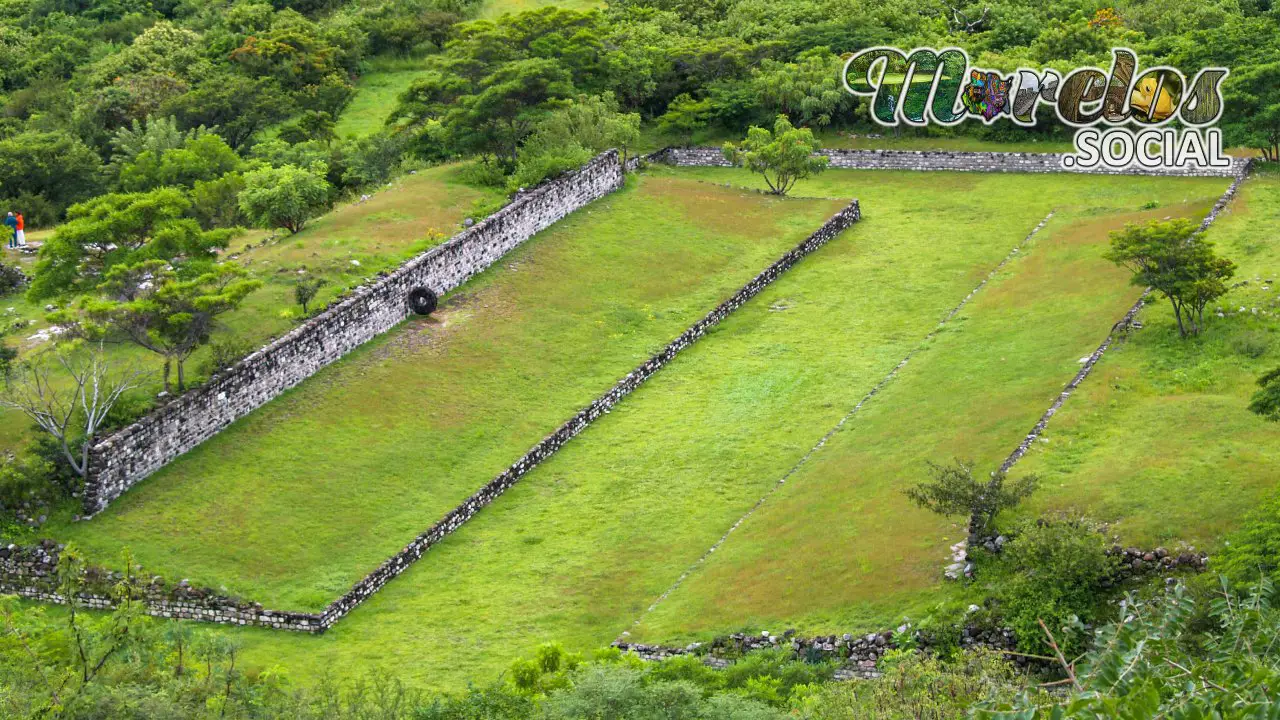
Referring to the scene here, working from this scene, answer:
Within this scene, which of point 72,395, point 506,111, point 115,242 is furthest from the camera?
point 506,111

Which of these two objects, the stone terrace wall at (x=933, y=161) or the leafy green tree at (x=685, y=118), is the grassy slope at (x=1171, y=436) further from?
the leafy green tree at (x=685, y=118)

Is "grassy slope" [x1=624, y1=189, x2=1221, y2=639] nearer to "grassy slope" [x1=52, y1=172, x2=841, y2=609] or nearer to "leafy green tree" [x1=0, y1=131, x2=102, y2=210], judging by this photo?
"grassy slope" [x1=52, y1=172, x2=841, y2=609]

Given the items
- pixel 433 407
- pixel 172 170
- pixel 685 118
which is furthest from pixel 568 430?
pixel 685 118

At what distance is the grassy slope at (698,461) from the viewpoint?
108ft

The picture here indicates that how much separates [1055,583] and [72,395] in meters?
23.6

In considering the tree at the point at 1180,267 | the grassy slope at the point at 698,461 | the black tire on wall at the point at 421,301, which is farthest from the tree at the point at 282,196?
the tree at the point at 1180,267

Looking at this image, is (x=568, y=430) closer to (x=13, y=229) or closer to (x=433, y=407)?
(x=433, y=407)

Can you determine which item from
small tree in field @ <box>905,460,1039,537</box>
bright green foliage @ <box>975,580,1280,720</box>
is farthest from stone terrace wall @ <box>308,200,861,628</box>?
bright green foliage @ <box>975,580,1280,720</box>

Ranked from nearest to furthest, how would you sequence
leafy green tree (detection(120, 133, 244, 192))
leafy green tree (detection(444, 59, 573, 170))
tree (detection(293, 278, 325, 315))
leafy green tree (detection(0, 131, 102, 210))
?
tree (detection(293, 278, 325, 315)), leafy green tree (detection(444, 59, 573, 170)), leafy green tree (detection(120, 133, 244, 192)), leafy green tree (detection(0, 131, 102, 210))

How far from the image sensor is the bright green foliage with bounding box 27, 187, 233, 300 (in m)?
41.5

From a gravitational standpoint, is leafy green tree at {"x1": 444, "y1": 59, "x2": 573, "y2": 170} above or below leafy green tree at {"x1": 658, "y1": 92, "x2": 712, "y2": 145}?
above

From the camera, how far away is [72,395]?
126 feet

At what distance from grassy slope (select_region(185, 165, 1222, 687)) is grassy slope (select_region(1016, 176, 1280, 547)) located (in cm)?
182

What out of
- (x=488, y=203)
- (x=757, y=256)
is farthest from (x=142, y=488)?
(x=757, y=256)
